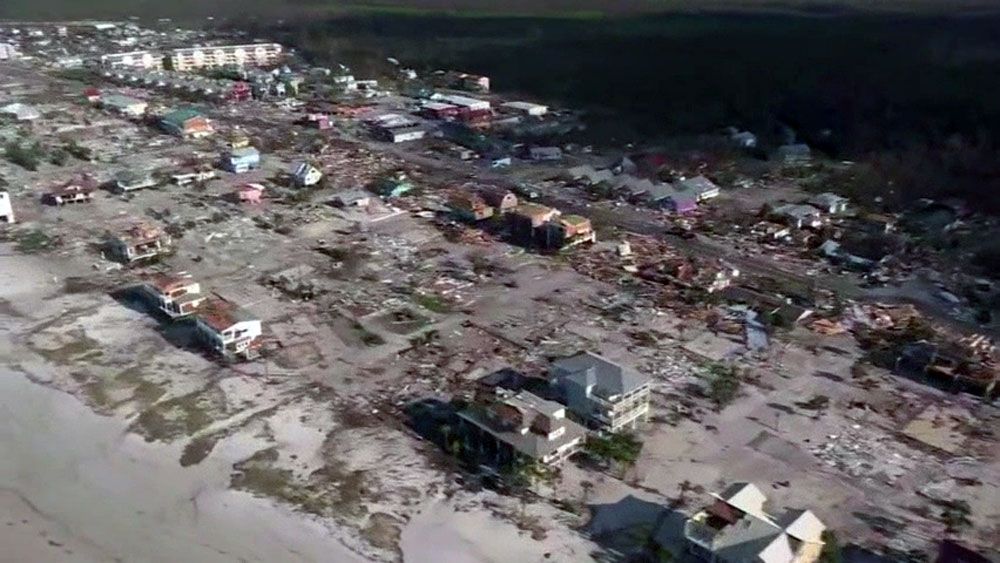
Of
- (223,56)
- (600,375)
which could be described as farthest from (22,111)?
(600,375)

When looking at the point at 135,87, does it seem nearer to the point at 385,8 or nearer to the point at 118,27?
the point at 118,27

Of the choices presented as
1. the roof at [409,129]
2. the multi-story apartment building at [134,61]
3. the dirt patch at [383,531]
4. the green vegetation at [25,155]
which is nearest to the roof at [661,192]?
the roof at [409,129]

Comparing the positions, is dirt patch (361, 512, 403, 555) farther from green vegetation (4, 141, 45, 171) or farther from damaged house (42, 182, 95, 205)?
green vegetation (4, 141, 45, 171)

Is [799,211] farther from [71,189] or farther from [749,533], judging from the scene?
[71,189]

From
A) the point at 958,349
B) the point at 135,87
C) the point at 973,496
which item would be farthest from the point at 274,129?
the point at 973,496

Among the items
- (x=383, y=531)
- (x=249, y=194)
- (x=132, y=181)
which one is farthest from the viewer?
(x=132, y=181)

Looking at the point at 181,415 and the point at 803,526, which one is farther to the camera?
the point at 181,415

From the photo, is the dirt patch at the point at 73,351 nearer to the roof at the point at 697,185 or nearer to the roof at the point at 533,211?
the roof at the point at 533,211

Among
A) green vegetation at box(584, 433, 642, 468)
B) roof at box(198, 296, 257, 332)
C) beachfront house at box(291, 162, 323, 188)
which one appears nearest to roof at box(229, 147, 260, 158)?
beachfront house at box(291, 162, 323, 188)
